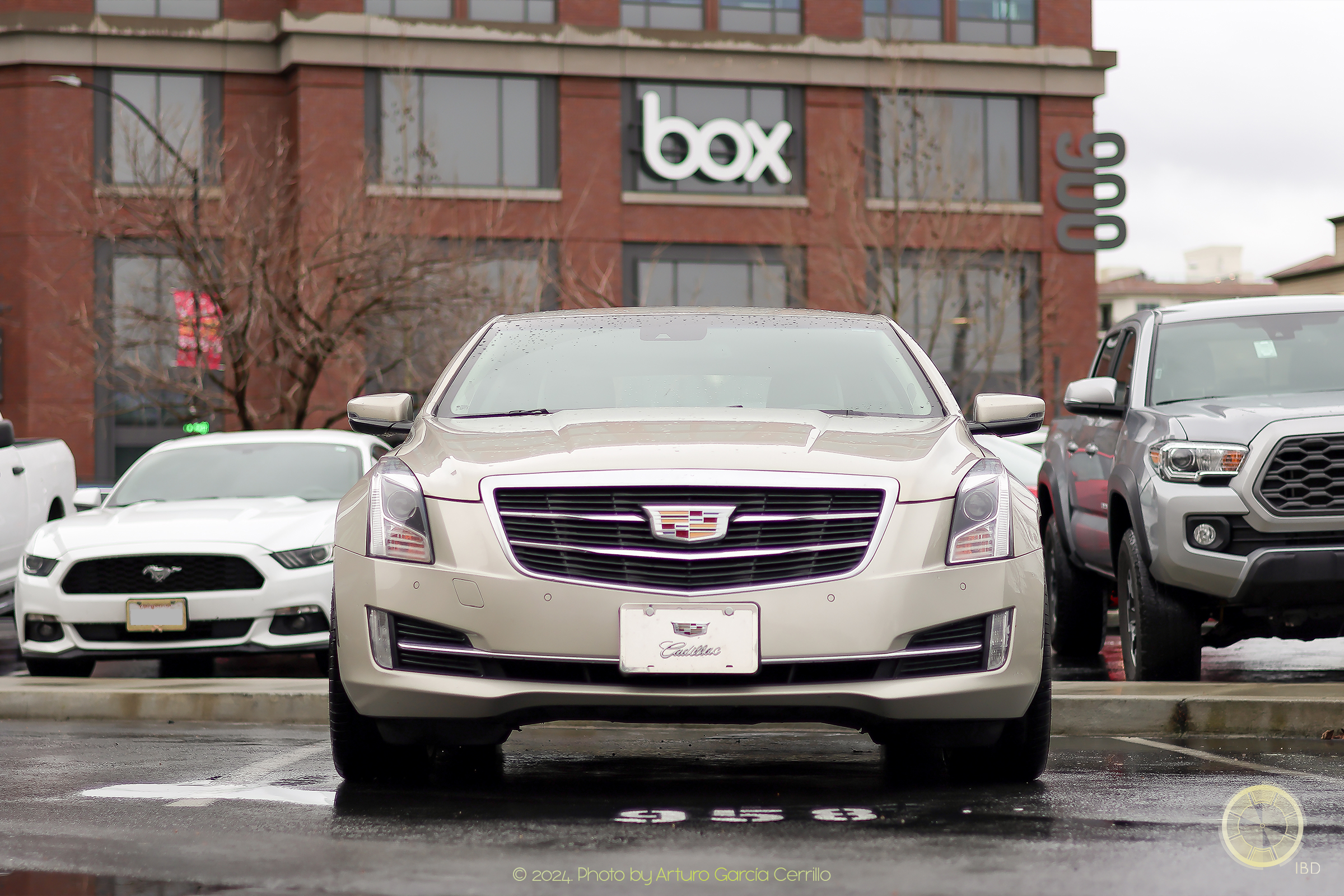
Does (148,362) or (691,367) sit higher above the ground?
(148,362)

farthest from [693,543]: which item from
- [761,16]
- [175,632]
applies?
[761,16]

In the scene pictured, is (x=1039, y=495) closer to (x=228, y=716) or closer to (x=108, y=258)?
(x=228, y=716)

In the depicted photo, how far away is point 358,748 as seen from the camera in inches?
217

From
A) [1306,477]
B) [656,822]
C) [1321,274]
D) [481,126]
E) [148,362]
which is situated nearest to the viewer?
[656,822]

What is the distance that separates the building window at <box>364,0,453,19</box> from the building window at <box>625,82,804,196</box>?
4.80 metres

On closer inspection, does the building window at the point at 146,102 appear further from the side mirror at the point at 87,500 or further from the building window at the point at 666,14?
the side mirror at the point at 87,500

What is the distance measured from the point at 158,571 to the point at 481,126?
32.1 meters

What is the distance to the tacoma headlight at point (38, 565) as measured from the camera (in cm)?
954

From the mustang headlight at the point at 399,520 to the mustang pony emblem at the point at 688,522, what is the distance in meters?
0.69

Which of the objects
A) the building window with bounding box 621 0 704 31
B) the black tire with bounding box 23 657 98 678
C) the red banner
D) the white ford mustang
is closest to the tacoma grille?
the white ford mustang

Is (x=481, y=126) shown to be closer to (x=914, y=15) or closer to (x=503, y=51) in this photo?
(x=503, y=51)

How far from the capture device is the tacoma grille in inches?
195

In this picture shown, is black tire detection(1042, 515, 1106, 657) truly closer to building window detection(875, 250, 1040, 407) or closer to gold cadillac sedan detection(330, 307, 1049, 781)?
gold cadillac sedan detection(330, 307, 1049, 781)

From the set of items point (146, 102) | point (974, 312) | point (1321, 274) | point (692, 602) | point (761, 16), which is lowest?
point (692, 602)
